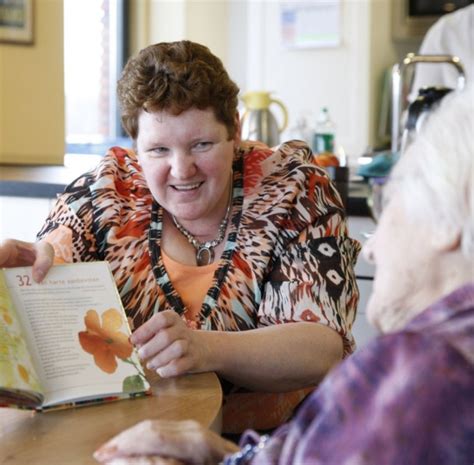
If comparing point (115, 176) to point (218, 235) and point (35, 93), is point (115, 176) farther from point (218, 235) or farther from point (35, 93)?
point (35, 93)

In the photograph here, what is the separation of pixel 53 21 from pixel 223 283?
229 centimetres

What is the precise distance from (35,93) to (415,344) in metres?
3.14

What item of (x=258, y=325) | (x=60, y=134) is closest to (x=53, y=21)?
(x=60, y=134)

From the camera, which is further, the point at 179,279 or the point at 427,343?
the point at 179,279

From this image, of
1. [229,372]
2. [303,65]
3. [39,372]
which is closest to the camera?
[39,372]

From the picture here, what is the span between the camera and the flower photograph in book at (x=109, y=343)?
1351 mm

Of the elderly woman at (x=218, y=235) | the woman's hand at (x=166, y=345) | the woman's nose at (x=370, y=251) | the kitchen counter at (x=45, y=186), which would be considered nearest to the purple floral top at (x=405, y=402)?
the woman's nose at (x=370, y=251)

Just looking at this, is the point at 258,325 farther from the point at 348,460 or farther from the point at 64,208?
the point at 348,460

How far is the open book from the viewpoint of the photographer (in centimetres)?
127

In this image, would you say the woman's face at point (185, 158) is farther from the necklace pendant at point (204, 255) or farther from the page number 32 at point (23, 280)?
the page number 32 at point (23, 280)

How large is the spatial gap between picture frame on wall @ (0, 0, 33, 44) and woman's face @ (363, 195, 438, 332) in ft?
9.62

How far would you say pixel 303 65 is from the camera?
18.7ft

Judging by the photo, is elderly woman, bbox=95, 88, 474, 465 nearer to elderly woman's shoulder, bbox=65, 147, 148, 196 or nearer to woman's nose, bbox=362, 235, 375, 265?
woman's nose, bbox=362, 235, 375, 265

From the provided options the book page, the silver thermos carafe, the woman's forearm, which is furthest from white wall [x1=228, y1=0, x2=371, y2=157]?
the book page
